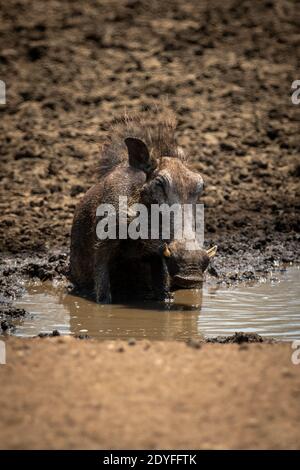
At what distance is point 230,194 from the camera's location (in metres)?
12.5

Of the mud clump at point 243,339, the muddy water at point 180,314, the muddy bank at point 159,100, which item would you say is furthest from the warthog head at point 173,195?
the muddy bank at point 159,100

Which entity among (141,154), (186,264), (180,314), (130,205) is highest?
(141,154)

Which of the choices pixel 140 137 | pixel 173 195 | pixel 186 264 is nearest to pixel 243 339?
pixel 186 264

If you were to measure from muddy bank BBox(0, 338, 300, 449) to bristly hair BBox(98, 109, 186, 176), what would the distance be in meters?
3.10

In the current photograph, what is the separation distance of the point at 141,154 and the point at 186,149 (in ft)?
14.9

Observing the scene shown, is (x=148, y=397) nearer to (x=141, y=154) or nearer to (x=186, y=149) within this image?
(x=141, y=154)

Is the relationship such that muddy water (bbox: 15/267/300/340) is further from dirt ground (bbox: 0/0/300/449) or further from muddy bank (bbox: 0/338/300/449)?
muddy bank (bbox: 0/338/300/449)

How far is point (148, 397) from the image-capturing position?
5.37m

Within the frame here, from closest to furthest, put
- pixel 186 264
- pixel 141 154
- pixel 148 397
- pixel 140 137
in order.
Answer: pixel 148 397
pixel 186 264
pixel 141 154
pixel 140 137

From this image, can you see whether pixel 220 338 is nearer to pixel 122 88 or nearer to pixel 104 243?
pixel 104 243

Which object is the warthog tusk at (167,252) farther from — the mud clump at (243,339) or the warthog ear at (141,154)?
the mud clump at (243,339)
